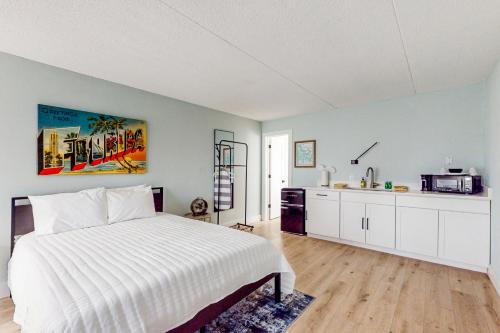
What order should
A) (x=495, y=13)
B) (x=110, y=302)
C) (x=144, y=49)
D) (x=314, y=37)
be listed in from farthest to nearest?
(x=144, y=49)
(x=314, y=37)
(x=495, y=13)
(x=110, y=302)

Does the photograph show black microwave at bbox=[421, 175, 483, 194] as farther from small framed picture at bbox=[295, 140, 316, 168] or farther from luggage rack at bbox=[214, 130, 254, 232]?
luggage rack at bbox=[214, 130, 254, 232]

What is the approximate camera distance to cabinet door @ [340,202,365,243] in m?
3.67

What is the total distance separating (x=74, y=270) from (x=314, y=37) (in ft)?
8.08

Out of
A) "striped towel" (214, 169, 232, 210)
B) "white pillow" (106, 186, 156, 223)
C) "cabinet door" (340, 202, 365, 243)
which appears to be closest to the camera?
"white pillow" (106, 186, 156, 223)

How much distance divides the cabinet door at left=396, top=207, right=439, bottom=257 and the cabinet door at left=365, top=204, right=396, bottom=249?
75mm

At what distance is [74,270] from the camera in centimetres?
144

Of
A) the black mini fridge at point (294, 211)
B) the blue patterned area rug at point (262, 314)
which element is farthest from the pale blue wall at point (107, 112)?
the blue patterned area rug at point (262, 314)

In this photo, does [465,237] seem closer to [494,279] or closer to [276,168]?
[494,279]

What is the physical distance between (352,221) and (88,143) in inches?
154

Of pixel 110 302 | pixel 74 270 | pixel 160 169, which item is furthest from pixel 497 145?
pixel 160 169

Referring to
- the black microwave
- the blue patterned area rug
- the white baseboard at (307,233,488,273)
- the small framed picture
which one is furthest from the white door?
the blue patterned area rug

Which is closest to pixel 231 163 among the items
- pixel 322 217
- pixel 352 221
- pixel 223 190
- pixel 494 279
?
pixel 223 190

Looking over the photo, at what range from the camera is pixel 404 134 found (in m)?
3.67

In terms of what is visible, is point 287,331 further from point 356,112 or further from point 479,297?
point 356,112
